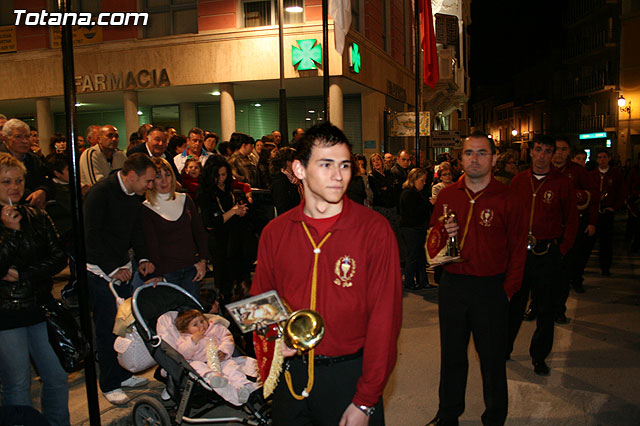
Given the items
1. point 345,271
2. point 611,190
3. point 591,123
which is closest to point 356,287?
point 345,271

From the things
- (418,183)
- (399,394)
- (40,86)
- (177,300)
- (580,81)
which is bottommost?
(399,394)

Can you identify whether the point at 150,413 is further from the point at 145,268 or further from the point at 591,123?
the point at 591,123

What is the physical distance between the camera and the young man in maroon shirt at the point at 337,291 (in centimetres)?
255

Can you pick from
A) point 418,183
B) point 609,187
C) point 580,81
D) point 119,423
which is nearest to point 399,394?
point 119,423

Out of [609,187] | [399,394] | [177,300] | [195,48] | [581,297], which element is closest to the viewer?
[177,300]

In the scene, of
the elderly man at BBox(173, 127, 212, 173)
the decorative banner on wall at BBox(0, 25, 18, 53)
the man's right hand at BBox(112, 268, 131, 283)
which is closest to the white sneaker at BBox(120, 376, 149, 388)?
the man's right hand at BBox(112, 268, 131, 283)

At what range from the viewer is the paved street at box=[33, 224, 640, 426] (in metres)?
4.88

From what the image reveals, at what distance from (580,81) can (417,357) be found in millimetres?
53728

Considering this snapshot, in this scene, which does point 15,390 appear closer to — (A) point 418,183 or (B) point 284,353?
(B) point 284,353

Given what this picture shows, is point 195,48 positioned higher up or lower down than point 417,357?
higher up

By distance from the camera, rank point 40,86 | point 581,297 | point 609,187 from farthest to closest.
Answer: point 40,86 → point 609,187 → point 581,297

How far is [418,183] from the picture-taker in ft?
31.8

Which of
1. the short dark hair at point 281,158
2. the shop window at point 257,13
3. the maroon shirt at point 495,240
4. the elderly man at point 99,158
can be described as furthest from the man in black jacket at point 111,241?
the shop window at point 257,13

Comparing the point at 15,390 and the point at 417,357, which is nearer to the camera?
the point at 15,390
